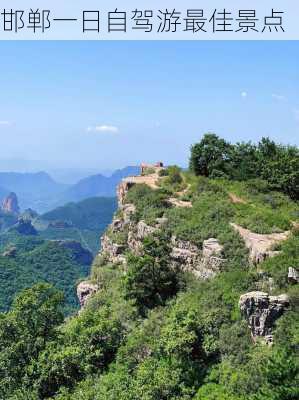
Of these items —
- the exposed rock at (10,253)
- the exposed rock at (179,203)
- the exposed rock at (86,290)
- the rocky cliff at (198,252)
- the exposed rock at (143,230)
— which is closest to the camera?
the rocky cliff at (198,252)

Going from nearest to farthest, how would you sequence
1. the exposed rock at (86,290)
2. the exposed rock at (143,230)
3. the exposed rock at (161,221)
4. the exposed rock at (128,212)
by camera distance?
the exposed rock at (161,221), the exposed rock at (143,230), the exposed rock at (86,290), the exposed rock at (128,212)

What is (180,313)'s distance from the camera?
21734mm

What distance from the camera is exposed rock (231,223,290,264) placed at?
2312cm

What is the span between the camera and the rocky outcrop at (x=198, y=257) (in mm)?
25052

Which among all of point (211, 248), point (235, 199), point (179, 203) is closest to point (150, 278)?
point (211, 248)

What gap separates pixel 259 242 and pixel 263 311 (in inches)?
200

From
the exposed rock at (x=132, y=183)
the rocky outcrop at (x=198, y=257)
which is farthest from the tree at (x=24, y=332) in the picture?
the exposed rock at (x=132, y=183)

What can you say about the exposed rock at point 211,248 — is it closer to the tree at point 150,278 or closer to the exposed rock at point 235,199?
the tree at point 150,278

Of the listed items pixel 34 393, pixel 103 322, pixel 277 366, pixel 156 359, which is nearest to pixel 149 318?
pixel 103 322

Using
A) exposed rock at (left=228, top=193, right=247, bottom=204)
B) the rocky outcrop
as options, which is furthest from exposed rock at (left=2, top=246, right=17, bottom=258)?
the rocky outcrop

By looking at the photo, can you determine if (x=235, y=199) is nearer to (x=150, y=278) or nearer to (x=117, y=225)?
(x=117, y=225)

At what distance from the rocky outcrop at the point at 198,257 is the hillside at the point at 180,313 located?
6 cm

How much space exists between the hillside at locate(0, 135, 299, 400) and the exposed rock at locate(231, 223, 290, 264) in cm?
6

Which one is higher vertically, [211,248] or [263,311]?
[211,248]
